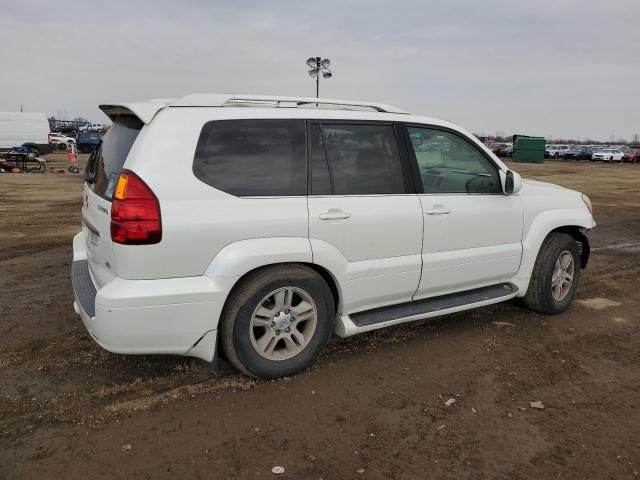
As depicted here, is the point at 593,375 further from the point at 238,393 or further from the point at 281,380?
the point at 238,393

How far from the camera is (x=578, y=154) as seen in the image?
50.6 m

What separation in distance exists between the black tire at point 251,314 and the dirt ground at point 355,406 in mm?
133

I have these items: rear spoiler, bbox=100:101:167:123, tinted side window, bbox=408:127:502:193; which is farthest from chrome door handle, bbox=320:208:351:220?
rear spoiler, bbox=100:101:167:123

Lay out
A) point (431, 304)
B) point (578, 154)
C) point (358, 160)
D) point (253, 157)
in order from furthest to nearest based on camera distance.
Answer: point (578, 154), point (431, 304), point (358, 160), point (253, 157)

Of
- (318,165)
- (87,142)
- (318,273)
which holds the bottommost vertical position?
(318,273)

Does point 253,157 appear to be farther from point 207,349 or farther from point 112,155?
point 207,349

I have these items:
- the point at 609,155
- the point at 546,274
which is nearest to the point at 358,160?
the point at 546,274

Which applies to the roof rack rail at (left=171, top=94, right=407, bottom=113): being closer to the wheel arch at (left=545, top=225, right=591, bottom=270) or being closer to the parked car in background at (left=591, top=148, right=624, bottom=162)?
the wheel arch at (left=545, top=225, right=591, bottom=270)

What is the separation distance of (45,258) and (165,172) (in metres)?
4.80

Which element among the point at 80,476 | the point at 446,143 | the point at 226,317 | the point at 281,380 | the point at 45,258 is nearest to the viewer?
the point at 80,476

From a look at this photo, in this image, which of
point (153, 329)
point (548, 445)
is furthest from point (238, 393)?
point (548, 445)

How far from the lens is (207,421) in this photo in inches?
119

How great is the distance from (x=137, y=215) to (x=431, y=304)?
89.2 inches

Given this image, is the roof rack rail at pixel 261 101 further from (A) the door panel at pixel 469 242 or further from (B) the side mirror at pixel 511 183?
(B) the side mirror at pixel 511 183
